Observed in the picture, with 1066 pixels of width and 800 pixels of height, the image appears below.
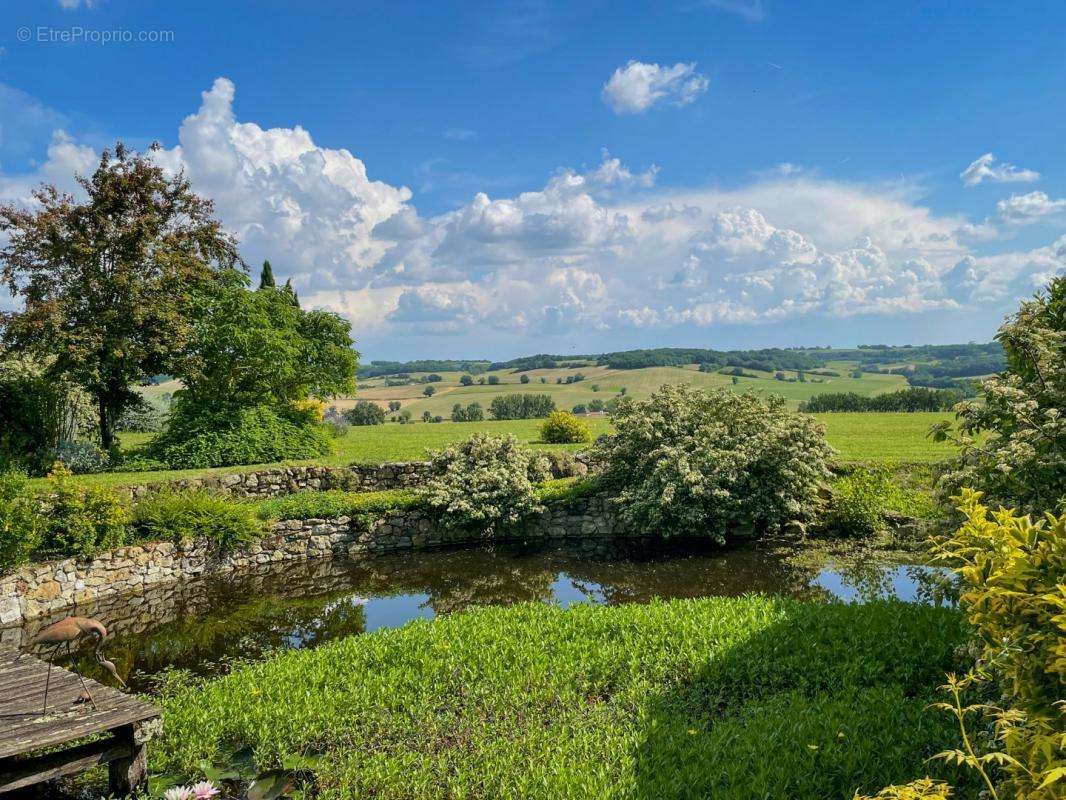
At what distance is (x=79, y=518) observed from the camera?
43.3 feet

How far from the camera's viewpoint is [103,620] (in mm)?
12062

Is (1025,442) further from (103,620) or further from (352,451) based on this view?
(352,451)

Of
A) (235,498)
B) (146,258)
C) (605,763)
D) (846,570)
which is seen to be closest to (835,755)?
(605,763)

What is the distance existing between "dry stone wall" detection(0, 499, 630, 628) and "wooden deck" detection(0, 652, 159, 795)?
7.71 meters

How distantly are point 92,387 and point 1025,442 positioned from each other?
23.3m

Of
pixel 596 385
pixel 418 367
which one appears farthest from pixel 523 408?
pixel 418 367

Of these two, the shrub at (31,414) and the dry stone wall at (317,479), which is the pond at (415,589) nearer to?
the dry stone wall at (317,479)

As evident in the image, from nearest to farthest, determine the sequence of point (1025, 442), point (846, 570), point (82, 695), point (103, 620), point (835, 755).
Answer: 1. point (835, 755)
2. point (82, 695)
3. point (1025, 442)
4. point (103, 620)
5. point (846, 570)

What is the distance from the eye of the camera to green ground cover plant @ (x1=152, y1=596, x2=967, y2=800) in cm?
518

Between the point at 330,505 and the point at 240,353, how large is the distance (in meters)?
7.65

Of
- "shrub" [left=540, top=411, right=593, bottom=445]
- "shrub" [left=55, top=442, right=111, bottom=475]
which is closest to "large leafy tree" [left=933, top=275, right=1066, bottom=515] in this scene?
"shrub" [left=540, top=411, right=593, bottom=445]

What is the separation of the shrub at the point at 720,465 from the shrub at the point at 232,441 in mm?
11289

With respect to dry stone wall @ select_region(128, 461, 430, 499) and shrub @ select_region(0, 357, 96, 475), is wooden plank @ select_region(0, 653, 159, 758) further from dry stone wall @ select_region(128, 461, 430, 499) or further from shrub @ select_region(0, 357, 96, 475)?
shrub @ select_region(0, 357, 96, 475)

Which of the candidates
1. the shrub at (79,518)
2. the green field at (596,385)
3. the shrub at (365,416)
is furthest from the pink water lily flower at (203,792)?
the green field at (596,385)
